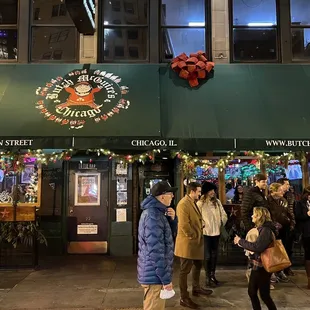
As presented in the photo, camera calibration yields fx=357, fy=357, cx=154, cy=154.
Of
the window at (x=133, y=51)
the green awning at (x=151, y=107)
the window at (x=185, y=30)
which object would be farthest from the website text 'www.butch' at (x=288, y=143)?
the window at (x=133, y=51)

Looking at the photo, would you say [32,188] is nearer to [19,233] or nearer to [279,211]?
[19,233]

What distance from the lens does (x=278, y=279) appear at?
6.72 metres

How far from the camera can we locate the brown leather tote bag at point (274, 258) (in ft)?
14.3

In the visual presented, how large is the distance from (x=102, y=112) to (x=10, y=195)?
364 cm

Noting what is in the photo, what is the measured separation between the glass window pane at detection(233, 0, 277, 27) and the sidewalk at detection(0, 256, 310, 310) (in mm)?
5752

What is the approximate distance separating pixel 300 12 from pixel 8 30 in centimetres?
708

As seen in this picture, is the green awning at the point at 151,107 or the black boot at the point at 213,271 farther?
the green awning at the point at 151,107

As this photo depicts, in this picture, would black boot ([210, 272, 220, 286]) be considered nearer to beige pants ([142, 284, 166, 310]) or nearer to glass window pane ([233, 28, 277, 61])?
beige pants ([142, 284, 166, 310])

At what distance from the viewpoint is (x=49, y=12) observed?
8.65 m

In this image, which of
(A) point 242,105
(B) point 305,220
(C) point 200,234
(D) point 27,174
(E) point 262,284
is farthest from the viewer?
(D) point 27,174

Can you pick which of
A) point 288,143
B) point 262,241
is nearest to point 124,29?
point 288,143

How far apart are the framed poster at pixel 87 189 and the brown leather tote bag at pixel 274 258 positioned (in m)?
5.55

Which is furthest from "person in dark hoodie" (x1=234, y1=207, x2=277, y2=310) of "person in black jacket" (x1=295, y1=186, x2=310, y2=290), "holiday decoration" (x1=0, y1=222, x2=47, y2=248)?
"holiday decoration" (x1=0, y1=222, x2=47, y2=248)

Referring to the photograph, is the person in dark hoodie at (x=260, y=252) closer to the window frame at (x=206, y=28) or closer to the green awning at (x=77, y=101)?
the green awning at (x=77, y=101)
